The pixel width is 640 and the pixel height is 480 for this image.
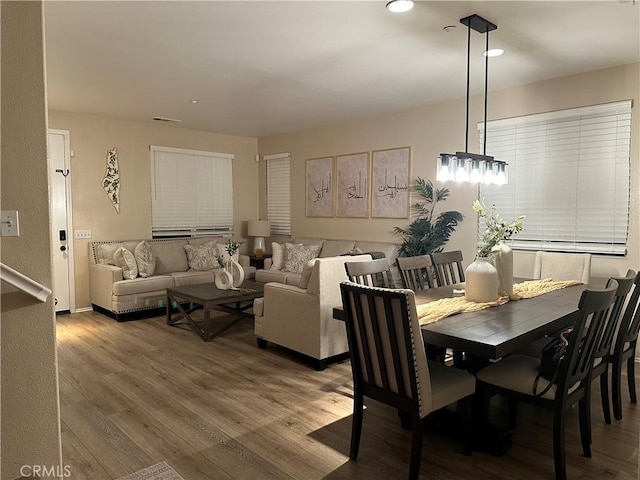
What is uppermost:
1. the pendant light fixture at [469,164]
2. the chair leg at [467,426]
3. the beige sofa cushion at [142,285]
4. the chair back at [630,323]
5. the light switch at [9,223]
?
the pendant light fixture at [469,164]

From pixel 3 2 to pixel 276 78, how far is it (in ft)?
8.36

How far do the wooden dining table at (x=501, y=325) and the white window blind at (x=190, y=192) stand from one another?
4.84m

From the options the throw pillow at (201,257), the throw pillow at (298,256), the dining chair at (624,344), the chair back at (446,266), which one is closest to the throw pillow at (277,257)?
the throw pillow at (298,256)

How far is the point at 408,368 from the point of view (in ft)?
7.10

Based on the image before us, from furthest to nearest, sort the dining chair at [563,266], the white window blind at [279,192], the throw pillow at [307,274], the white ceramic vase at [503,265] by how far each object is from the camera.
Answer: the white window blind at [279,192] → the dining chair at [563,266] → the throw pillow at [307,274] → the white ceramic vase at [503,265]

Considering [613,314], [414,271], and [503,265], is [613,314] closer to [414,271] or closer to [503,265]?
[503,265]

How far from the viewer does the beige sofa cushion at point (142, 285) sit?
5473mm

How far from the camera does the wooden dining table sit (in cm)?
212

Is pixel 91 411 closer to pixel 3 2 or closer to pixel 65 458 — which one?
pixel 65 458

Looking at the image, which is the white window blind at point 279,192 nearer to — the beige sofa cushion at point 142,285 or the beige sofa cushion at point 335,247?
the beige sofa cushion at point 335,247


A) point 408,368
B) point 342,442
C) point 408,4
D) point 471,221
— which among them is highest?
point 408,4

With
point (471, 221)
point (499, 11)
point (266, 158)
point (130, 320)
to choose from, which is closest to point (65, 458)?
point (130, 320)

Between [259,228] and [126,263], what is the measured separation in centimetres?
233

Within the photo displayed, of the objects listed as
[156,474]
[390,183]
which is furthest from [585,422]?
[390,183]
